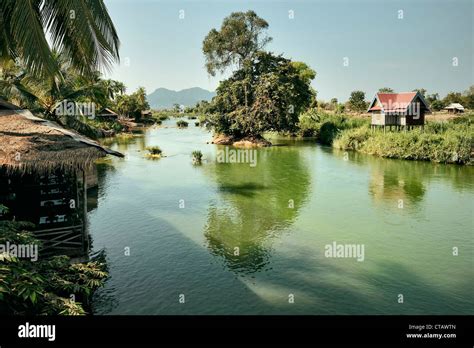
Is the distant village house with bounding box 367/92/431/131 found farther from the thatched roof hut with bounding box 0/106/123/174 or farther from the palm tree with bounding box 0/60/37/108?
the thatched roof hut with bounding box 0/106/123/174

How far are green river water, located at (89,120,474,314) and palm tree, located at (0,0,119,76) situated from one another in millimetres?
6320

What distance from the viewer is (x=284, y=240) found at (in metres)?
15.0

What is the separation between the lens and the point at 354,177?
2716 cm

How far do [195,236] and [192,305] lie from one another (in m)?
5.41

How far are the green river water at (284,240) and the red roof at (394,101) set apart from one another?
11257 millimetres

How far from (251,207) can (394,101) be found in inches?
1059

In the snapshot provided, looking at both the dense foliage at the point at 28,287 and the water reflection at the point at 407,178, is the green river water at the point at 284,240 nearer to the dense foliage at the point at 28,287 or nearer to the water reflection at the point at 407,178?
the water reflection at the point at 407,178

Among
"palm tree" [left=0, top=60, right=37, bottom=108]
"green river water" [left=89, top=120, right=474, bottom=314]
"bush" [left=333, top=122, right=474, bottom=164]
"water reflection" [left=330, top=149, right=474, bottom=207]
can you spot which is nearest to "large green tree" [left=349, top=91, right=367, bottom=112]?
"bush" [left=333, top=122, right=474, bottom=164]

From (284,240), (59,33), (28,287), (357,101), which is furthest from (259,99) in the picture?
(357,101)

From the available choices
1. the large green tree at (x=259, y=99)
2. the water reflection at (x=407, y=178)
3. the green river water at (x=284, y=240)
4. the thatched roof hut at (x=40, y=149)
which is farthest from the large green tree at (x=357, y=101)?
the thatched roof hut at (x=40, y=149)

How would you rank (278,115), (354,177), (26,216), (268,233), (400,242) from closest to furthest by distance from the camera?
(26,216) < (400,242) < (268,233) < (354,177) < (278,115)

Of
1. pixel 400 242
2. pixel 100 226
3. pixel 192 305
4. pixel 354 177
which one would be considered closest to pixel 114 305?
pixel 192 305
